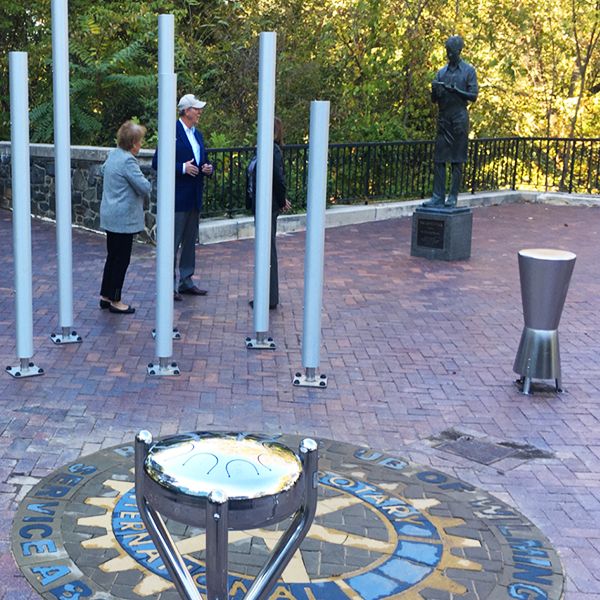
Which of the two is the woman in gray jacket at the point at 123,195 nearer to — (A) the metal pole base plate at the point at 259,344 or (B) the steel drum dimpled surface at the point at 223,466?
(A) the metal pole base plate at the point at 259,344

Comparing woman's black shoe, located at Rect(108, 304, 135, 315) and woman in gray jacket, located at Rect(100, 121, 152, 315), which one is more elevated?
woman in gray jacket, located at Rect(100, 121, 152, 315)

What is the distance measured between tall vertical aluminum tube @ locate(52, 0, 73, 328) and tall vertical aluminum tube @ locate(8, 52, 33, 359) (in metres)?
0.56

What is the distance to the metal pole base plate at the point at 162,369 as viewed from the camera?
686 cm

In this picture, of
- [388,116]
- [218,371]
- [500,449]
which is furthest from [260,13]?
[500,449]

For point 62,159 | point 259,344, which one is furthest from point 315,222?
point 62,159

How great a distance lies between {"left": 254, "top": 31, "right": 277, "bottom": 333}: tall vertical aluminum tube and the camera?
6.89 metres

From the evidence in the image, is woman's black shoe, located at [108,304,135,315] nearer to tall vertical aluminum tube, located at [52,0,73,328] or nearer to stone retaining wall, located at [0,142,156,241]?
tall vertical aluminum tube, located at [52,0,73,328]

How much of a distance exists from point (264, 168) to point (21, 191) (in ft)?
5.84

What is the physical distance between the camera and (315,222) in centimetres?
648

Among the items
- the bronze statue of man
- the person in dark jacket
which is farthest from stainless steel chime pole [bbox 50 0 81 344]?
the bronze statue of man

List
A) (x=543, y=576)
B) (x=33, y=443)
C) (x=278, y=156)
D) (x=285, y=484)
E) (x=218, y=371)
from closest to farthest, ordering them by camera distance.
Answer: (x=285, y=484), (x=543, y=576), (x=33, y=443), (x=218, y=371), (x=278, y=156)

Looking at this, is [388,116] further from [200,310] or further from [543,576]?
[543,576]

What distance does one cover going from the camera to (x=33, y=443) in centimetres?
548

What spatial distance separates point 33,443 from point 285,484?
9.40 ft
